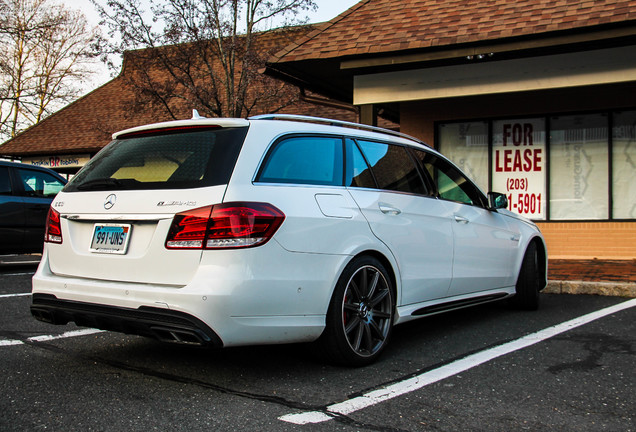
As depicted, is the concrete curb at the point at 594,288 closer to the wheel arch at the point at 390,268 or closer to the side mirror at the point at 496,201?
the side mirror at the point at 496,201

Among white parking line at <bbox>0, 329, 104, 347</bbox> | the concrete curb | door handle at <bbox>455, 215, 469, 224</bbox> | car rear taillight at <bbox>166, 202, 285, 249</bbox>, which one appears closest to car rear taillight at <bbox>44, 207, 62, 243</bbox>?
car rear taillight at <bbox>166, 202, 285, 249</bbox>

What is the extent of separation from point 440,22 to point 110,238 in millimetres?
7942

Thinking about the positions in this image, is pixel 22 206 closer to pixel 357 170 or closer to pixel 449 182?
pixel 449 182

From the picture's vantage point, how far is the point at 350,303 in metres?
4.21

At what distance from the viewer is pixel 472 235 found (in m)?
5.63

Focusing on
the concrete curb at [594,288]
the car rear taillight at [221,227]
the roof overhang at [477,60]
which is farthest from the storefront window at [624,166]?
the car rear taillight at [221,227]

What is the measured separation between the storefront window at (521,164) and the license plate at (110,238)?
9.19 metres

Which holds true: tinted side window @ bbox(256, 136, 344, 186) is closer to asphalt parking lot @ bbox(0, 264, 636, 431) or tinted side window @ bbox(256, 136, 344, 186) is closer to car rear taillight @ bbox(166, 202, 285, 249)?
car rear taillight @ bbox(166, 202, 285, 249)

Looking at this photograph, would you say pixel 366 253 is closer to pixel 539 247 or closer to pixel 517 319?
pixel 517 319

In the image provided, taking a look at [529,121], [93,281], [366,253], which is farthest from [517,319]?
[529,121]

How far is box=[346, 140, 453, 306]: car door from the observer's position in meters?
4.55

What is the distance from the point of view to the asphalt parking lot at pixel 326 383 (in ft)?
10.6

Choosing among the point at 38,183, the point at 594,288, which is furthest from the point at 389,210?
the point at 38,183

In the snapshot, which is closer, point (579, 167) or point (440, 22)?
point (440, 22)
